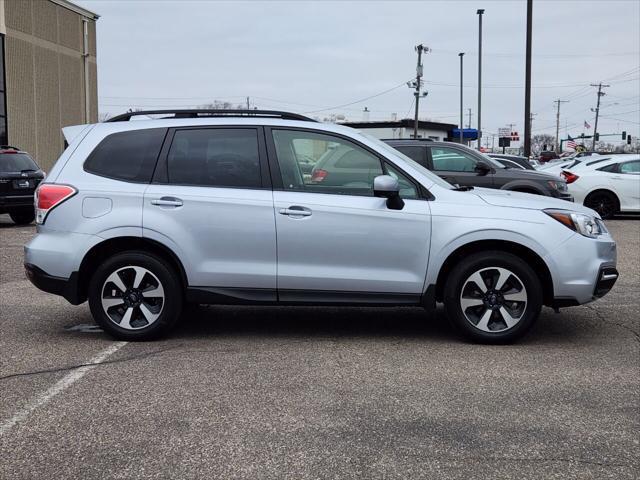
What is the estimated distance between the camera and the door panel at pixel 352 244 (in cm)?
572

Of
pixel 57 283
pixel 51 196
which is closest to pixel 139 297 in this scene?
pixel 57 283

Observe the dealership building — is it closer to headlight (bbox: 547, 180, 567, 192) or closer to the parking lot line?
headlight (bbox: 547, 180, 567, 192)

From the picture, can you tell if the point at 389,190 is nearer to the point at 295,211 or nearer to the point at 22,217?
the point at 295,211

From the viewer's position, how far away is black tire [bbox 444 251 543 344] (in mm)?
5719

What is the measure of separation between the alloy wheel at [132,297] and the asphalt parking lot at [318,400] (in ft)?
0.68

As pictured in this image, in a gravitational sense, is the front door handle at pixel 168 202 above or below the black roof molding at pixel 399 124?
below

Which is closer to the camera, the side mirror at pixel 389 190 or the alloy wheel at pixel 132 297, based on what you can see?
the side mirror at pixel 389 190

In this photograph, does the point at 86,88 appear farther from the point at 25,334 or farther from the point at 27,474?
the point at 27,474

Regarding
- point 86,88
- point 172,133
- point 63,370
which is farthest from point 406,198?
point 86,88

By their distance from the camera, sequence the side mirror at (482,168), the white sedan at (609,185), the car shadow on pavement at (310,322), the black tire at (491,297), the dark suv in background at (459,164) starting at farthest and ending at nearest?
1. the white sedan at (609,185)
2. the dark suv in background at (459,164)
3. the side mirror at (482,168)
4. the car shadow on pavement at (310,322)
5. the black tire at (491,297)

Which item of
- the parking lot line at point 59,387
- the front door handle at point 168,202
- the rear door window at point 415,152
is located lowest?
the parking lot line at point 59,387

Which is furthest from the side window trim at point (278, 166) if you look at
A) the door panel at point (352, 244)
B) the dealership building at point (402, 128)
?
the dealership building at point (402, 128)

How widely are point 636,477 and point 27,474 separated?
2908mm

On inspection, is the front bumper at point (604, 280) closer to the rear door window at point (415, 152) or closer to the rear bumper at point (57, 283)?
the rear bumper at point (57, 283)
